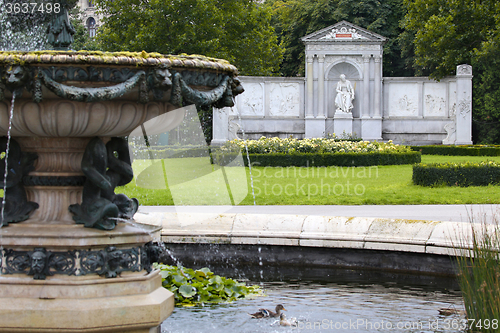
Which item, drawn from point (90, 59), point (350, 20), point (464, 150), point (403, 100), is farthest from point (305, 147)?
point (350, 20)

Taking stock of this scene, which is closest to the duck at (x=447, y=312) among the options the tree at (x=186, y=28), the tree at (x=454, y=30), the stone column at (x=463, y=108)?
the stone column at (x=463, y=108)

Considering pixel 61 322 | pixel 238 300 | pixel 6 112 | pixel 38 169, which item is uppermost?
pixel 6 112

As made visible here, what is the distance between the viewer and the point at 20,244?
3814mm

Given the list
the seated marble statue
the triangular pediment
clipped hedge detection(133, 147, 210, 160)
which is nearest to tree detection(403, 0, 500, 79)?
the triangular pediment

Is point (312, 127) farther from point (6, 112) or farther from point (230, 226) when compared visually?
point (6, 112)

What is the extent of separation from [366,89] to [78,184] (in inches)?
970

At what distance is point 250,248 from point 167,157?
55.6ft

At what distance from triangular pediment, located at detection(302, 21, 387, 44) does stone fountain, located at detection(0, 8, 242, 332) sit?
930 inches

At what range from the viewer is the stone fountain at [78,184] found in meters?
3.57

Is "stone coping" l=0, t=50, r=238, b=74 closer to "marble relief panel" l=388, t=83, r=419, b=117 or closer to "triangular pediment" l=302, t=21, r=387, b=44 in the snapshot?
"triangular pediment" l=302, t=21, r=387, b=44

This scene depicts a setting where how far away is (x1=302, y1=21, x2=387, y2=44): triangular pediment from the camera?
27.0 m

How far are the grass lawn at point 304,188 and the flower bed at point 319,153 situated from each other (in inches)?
22.9

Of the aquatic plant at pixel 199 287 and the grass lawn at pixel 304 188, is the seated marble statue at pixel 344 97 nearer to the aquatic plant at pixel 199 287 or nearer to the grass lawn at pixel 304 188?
the grass lawn at pixel 304 188

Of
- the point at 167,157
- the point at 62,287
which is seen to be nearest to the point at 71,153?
the point at 62,287
